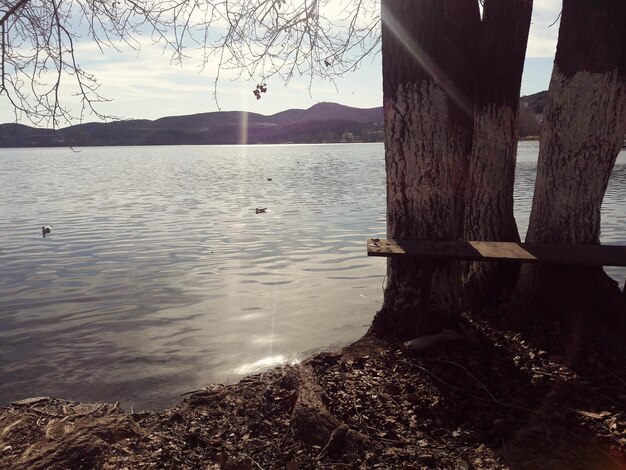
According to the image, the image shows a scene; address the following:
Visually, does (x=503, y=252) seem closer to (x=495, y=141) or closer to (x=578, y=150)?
(x=578, y=150)

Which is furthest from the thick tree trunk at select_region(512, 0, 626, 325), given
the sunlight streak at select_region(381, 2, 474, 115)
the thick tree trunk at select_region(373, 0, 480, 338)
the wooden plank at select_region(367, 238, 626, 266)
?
the sunlight streak at select_region(381, 2, 474, 115)

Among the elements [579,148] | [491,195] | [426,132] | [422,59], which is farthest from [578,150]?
[422,59]

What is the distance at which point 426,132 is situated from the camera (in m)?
5.24

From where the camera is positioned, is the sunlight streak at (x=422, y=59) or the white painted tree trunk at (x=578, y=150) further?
the white painted tree trunk at (x=578, y=150)

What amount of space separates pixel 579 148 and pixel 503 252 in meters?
1.38

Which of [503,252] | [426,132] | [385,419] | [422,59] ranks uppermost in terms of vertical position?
[422,59]

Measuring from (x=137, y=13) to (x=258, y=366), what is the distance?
4.87 meters

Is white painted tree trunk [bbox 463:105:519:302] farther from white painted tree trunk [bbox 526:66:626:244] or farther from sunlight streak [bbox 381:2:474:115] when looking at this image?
sunlight streak [bbox 381:2:474:115]

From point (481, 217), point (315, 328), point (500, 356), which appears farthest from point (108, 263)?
point (500, 356)

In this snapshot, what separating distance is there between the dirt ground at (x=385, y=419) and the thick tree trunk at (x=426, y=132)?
0.56m

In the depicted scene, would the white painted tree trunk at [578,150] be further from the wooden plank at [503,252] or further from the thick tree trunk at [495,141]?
the thick tree trunk at [495,141]

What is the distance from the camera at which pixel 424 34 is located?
514cm

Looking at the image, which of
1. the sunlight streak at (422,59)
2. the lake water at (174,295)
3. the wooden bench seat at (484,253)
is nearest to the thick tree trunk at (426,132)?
the sunlight streak at (422,59)

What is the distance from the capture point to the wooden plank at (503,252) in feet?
16.7
